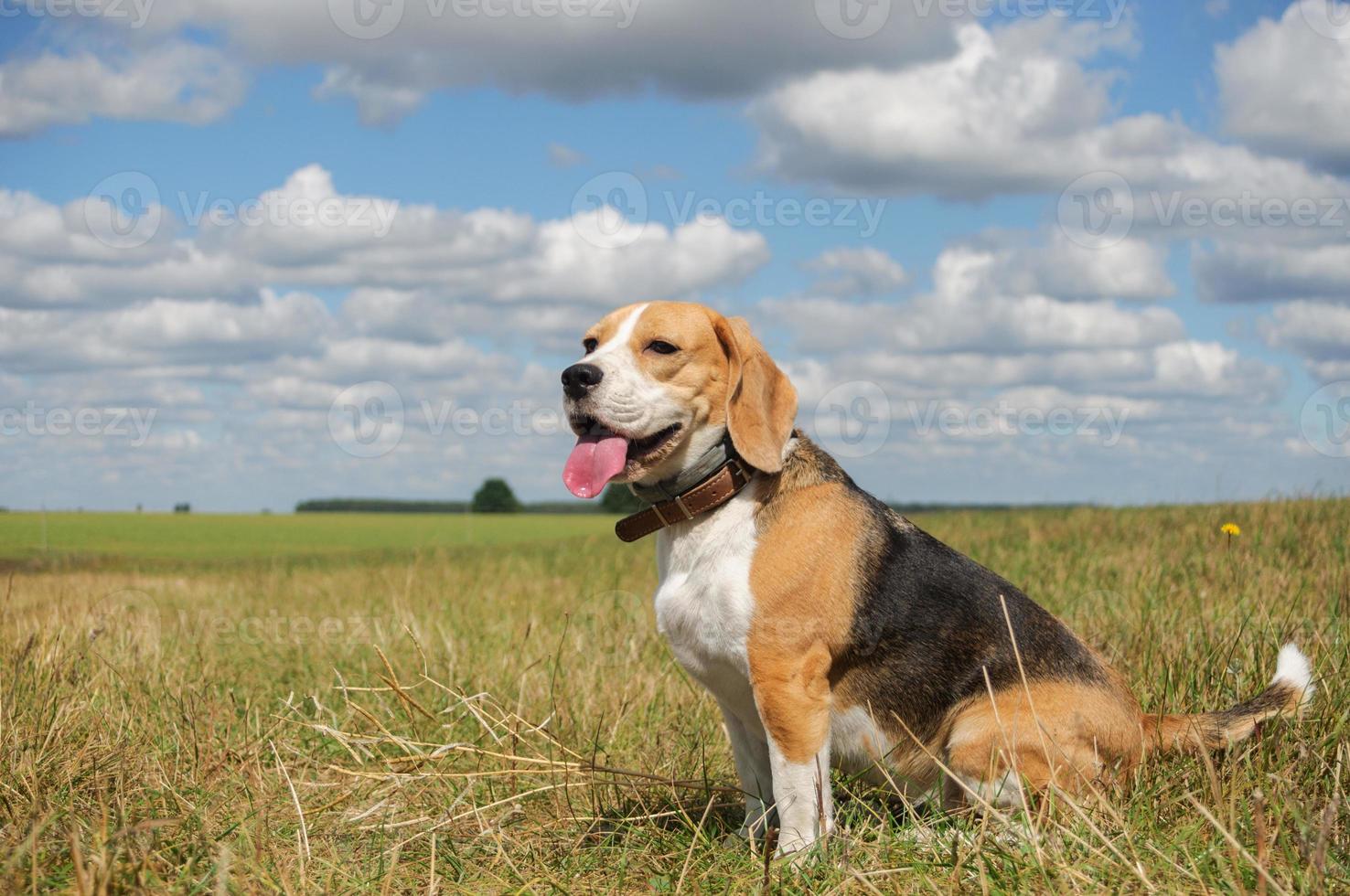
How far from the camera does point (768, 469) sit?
4438mm

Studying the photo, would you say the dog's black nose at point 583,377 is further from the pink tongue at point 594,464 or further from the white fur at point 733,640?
the white fur at point 733,640

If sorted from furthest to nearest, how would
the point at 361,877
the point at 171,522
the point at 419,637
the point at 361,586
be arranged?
the point at 171,522 < the point at 361,586 < the point at 419,637 < the point at 361,877

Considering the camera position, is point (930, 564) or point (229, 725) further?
point (229, 725)

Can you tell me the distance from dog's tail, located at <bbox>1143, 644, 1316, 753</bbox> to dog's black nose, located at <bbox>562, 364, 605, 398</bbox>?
2.82m

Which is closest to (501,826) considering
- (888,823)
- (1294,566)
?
(888,823)

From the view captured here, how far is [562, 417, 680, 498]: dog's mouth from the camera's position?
4.45m

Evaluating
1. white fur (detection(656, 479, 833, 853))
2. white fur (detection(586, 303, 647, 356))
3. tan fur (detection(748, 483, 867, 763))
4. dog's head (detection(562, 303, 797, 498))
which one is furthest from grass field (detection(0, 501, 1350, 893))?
white fur (detection(586, 303, 647, 356))

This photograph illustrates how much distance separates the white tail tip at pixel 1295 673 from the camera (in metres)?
4.64

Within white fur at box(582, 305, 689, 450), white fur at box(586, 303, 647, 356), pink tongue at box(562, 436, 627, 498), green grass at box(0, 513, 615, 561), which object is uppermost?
white fur at box(586, 303, 647, 356)

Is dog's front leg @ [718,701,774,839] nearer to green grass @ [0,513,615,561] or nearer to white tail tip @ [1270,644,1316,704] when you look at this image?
white tail tip @ [1270,644,1316,704]

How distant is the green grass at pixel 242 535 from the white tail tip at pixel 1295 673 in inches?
362

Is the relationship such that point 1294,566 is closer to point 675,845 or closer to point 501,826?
point 675,845

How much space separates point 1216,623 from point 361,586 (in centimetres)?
1006

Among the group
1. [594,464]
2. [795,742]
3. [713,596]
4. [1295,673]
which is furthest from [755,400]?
[1295,673]
